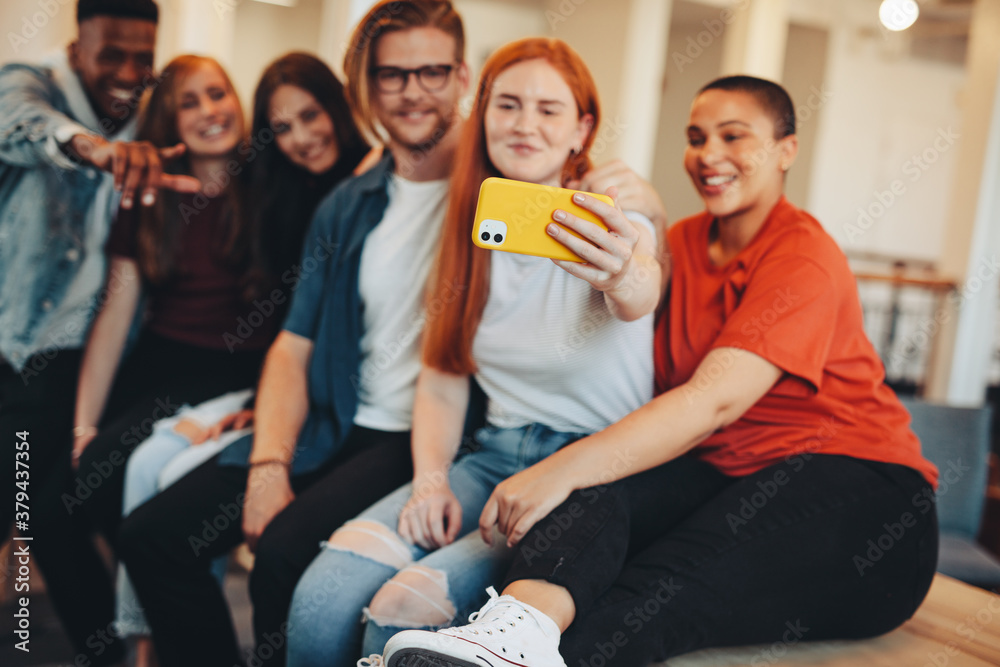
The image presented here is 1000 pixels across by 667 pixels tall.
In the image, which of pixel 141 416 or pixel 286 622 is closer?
pixel 286 622

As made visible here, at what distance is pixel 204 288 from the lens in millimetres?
2025

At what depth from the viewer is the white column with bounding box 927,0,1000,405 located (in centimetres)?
414

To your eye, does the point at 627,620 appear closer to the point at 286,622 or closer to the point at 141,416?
the point at 286,622

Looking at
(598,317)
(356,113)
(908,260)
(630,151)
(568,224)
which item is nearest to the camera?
(568,224)

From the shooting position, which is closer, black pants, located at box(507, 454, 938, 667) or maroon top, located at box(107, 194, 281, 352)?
black pants, located at box(507, 454, 938, 667)

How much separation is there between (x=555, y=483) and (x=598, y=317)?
32cm

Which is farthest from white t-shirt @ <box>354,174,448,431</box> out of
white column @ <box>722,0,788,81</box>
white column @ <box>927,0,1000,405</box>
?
white column @ <box>722,0,788,81</box>

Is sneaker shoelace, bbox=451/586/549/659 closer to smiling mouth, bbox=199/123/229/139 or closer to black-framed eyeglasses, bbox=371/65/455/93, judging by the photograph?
black-framed eyeglasses, bbox=371/65/455/93

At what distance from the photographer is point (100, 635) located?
195cm

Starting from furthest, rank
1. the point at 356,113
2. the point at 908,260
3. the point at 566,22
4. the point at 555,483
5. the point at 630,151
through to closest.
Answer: the point at 908,260 → the point at 566,22 → the point at 630,151 → the point at 356,113 → the point at 555,483

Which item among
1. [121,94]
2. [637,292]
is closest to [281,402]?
[637,292]

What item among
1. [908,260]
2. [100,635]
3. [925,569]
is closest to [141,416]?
[100,635]

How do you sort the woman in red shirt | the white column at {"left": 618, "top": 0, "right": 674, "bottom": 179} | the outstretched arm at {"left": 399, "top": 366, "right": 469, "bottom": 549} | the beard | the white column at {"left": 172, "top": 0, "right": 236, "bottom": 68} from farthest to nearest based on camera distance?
1. the white column at {"left": 618, "top": 0, "right": 674, "bottom": 179}
2. the white column at {"left": 172, "top": 0, "right": 236, "bottom": 68}
3. the beard
4. the outstretched arm at {"left": 399, "top": 366, "right": 469, "bottom": 549}
5. the woman in red shirt

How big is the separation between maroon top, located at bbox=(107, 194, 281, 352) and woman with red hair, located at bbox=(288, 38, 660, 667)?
675 mm
